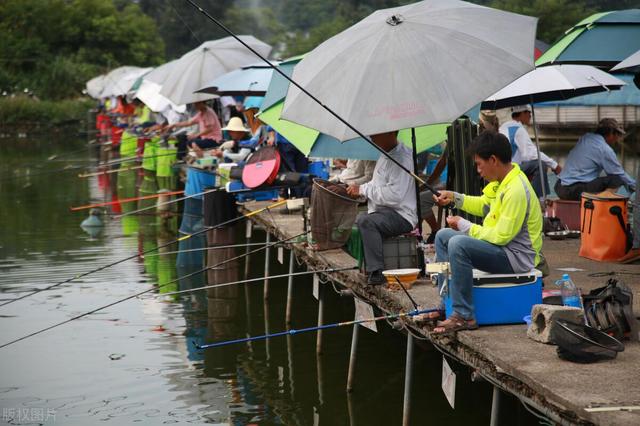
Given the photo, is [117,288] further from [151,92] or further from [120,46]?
[120,46]

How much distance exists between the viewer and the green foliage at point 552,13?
36406 mm

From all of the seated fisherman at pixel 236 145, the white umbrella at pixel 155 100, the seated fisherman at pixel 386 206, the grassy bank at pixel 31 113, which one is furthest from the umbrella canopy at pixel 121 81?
the seated fisherman at pixel 386 206

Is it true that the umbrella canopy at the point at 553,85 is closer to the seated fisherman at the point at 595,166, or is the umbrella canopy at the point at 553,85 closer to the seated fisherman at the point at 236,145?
the seated fisherman at the point at 595,166

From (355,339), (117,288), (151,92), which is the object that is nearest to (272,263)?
(117,288)

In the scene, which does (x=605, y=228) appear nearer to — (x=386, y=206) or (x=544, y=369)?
(x=386, y=206)

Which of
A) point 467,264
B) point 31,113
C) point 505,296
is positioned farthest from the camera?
point 31,113

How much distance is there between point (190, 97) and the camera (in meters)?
18.2

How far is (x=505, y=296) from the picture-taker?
6582 mm

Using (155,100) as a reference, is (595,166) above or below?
below

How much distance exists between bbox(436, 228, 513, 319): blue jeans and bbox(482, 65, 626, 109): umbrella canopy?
4.56 metres

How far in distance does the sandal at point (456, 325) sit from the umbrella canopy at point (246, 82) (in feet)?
30.8

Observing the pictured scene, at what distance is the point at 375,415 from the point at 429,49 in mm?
2588

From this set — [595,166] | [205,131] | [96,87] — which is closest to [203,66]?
[205,131]

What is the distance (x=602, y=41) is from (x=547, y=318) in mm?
6144
